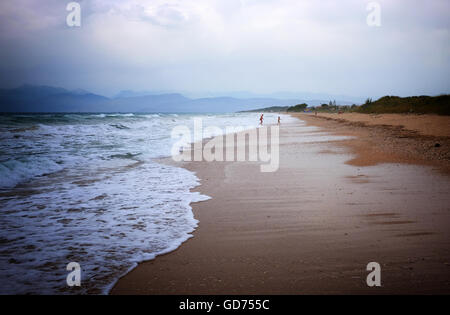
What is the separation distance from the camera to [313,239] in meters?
3.12

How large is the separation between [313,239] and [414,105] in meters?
38.3

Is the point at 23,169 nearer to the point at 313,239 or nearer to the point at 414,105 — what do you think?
the point at 313,239

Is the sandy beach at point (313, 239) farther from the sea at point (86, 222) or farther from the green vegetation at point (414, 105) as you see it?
the green vegetation at point (414, 105)

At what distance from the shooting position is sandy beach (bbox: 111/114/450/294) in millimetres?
2271

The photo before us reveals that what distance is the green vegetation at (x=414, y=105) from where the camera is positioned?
28572mm

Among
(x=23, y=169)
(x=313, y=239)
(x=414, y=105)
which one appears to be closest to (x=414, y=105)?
(x=414, y=105)

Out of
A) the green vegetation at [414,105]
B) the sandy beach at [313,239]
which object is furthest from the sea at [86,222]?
the green vegetation at [414,105]

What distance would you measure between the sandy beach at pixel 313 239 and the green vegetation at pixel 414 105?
28459 millimetres

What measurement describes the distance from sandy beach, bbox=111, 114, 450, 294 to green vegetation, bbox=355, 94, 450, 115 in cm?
2846

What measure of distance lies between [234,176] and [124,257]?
4.10m

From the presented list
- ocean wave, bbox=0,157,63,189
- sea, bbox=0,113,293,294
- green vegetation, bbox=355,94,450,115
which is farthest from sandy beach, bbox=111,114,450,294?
green vegetation, bbox=355,94,450,115
